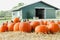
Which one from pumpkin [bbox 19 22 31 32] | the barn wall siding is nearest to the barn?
the barn wall siding

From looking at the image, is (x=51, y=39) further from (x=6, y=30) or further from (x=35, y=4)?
(x=35, y=4)

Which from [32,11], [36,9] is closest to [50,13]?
[36,9]

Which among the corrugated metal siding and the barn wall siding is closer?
the barn wall siding

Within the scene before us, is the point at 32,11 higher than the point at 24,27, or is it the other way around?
the point at 32,11

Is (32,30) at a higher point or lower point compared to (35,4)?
lower

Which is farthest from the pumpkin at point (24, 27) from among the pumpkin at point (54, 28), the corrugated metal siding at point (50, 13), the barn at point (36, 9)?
the corrugated metal siding at point (50, 13)

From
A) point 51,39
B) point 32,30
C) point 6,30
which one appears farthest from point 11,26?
point 51,39

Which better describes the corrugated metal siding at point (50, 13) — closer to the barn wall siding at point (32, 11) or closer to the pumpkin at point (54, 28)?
the barn wall siding at point (32, 11)

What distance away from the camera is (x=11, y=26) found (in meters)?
6.30

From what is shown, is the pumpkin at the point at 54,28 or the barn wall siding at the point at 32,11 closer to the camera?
the pumpkin at the point at 54,28

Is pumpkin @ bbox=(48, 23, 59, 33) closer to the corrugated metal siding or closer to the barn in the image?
the barn

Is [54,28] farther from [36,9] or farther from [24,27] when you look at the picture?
[36,9]

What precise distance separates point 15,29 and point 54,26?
3.90ft

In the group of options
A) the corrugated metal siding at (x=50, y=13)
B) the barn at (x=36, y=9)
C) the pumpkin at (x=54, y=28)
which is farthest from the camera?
the corrugated metal siding at (x=50, y=13)
